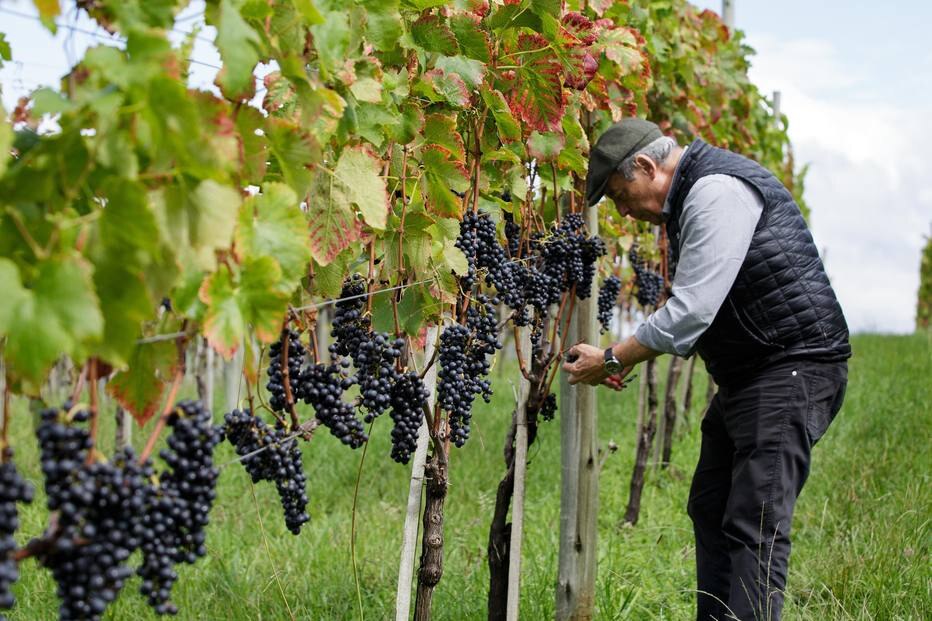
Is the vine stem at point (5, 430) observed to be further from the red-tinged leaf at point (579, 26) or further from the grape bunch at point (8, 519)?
the red-tinged leaf at point (579, 26)

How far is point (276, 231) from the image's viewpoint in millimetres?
1543

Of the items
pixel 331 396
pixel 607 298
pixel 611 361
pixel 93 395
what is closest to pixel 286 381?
pixel 331 396

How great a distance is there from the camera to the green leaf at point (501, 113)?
2.64m

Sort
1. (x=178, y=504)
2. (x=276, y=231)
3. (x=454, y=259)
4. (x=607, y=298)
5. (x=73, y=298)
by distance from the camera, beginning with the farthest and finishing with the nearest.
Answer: (x=607, y=298), (x=454, y=259), (x=276, y=231), (x=178, y=504), (x=73, y=298)

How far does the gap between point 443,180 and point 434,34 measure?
0.40 m

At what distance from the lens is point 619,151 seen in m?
3.05

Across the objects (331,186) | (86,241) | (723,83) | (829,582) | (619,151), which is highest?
(723,83)

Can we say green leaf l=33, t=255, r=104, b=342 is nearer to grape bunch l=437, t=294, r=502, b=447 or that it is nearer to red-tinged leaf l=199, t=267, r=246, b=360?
red-tinged leaf l=199, t=267, r=246, b=360

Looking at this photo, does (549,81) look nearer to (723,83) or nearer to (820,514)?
(820,514)

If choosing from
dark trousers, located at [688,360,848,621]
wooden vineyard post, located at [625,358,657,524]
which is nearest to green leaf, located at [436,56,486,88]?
dark trousers, located at [688,360,848,621]

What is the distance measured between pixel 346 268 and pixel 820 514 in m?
3.55

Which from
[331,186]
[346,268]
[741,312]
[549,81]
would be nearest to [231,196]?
[331,186]

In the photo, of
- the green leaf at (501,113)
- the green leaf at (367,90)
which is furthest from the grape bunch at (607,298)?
the green leaf at (367,90)

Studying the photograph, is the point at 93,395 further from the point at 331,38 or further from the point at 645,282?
the point at 645,282
